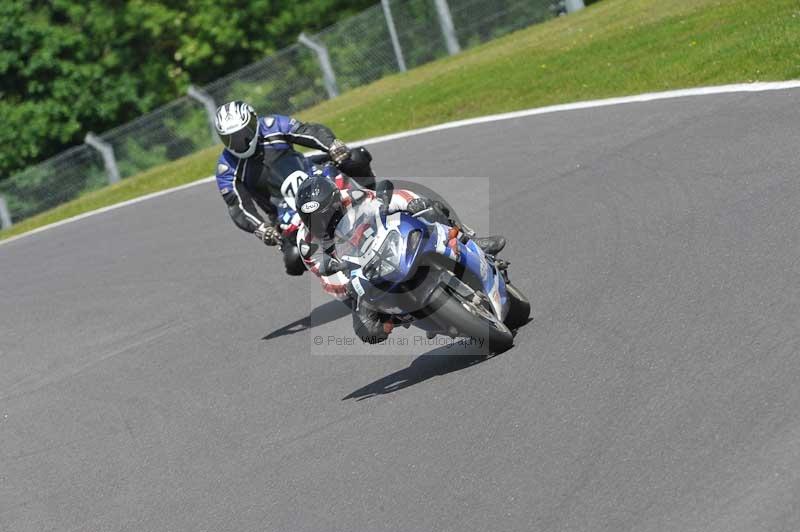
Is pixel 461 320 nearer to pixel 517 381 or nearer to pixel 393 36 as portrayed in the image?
pixel 517 381

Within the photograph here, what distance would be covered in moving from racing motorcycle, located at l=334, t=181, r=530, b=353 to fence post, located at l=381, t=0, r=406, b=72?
1750cm

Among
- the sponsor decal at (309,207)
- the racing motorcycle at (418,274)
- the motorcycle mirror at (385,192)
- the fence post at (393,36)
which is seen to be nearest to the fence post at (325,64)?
the fence post at (393,36)

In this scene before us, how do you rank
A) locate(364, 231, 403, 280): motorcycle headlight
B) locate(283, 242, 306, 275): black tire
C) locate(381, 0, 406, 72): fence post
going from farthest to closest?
1. locate(381, 0, 406, 72): fence post
2. locate(283, 242, 306, 275): black tire
3. locate(364, 231, 403, 280): motorcycle headlight

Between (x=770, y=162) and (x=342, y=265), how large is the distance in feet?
14.2

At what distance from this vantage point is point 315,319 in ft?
37.2

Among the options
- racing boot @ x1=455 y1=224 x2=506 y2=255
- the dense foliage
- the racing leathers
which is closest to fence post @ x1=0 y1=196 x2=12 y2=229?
the dense foliage

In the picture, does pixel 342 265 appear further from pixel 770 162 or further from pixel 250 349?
pixel 770 162

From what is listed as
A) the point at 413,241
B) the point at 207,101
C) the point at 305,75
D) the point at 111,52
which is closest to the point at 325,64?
the point at 305,75

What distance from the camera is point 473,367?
8547 millimetres

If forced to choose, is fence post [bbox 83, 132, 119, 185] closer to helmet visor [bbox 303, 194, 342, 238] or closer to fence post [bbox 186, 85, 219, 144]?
fence post [bbox 186, 85, 219, 144]

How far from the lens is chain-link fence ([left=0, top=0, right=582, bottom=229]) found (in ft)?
84.1

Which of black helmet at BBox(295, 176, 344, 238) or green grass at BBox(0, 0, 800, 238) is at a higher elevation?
black helmet at BBox(295, 176, 344, 238)

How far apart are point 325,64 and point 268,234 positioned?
15925 mm

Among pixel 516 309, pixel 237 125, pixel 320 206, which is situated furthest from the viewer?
pixel 237 125
